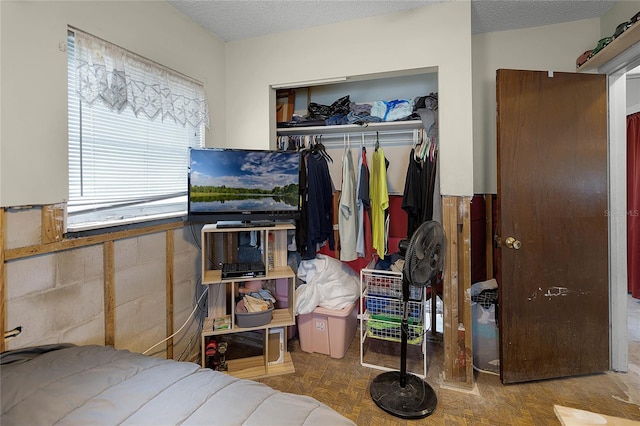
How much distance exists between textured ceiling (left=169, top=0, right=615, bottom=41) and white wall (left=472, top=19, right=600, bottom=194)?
75 millimetres

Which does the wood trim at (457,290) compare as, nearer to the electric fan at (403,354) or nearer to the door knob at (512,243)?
the electric fan at (403,354)

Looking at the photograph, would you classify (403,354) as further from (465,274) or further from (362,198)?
(362,198)

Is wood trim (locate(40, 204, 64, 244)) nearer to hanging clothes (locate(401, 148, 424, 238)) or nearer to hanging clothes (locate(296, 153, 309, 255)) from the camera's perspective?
hanging clothes (locate(296, 153, 309, 255))

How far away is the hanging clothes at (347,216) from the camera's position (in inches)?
99.3

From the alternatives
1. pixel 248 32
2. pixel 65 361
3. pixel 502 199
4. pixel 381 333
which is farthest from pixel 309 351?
pixel 248 32

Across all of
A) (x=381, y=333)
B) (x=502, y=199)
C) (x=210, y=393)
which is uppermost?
(x=502, y=199)

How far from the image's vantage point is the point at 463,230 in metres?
2.09

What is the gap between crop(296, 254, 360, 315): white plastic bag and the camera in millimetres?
2480

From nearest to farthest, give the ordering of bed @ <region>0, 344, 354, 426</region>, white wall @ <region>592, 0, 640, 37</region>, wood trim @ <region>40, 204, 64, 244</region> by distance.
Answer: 1. bed @ <region>0, 344, 354, 426</region>
2. wood trim @ <region>40, 204, 64, 244</region>
3. white wall @ <region>592, 0, 640, 37</region>

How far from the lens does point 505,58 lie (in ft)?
8.23

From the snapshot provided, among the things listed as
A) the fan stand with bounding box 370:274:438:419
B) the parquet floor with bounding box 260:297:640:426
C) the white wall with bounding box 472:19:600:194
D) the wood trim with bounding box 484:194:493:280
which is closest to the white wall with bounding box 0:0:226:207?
the parquet floor with bounding box 260:297:640:426

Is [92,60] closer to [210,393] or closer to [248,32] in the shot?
[248,32]

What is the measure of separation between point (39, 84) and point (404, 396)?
101 inches

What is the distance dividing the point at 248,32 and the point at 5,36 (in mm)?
1592
